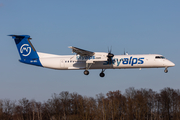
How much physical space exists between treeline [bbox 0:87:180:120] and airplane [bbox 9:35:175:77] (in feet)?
48.4

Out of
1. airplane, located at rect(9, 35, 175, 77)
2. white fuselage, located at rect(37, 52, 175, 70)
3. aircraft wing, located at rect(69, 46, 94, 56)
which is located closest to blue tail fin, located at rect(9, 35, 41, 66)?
airplane, located at rect(9, 35, 175, 77)

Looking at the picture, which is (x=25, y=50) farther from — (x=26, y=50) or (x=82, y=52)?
(x=82, y=52)

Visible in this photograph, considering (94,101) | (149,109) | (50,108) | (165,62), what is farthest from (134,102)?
(165,62)

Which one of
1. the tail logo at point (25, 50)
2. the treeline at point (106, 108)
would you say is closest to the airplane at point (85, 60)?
the tail logo at point (25, 50)

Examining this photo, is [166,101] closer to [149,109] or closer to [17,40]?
[149,109]

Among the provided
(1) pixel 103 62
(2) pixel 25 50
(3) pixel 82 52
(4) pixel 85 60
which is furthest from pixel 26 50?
(1) pixel 103 62

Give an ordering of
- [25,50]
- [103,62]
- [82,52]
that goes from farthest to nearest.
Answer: [25,50] < [103,62] < [82,52]

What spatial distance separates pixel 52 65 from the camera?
31172mm

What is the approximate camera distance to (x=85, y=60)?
30.0 meters

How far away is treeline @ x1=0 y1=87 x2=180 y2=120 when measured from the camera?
148 ft

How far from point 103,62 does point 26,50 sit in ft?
32.8

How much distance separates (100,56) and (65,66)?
455cm

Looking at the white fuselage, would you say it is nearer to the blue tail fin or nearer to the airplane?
the airplane

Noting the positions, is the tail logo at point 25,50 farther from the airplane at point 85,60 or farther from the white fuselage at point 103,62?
the white fuselage at point 103,62
